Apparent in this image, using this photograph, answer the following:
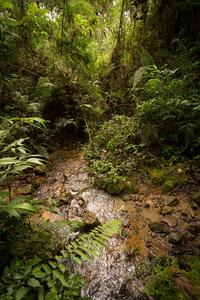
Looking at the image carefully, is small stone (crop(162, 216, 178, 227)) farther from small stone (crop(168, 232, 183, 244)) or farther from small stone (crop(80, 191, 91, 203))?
small stone (crop(80, 191, 91, 203))

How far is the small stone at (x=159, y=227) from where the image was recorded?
2302 millimetres

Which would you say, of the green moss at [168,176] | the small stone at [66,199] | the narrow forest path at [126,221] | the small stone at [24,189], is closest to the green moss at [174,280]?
the narrow forest path at [126,221]

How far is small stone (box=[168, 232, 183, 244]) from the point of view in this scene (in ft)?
7.07

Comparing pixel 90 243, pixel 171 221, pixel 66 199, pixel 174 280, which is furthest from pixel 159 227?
pixel 66 199

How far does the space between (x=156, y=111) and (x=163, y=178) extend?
1121 millimetres

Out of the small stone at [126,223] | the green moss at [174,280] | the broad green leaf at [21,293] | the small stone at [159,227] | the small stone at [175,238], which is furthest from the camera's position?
the small stone at [126,223]

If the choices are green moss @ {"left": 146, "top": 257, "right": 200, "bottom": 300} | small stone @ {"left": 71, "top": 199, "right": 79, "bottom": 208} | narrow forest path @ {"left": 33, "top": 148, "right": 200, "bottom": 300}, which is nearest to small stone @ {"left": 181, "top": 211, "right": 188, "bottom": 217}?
narrow forest path @ {"left": 33, "top": 148, "right": 200, "bottom": 300}

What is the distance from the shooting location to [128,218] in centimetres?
251

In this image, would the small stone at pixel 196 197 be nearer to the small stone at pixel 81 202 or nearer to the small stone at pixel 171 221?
the small stone at pixel 171 221

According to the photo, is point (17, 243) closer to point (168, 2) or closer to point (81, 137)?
point (81, 137)

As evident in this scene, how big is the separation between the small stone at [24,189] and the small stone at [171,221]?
1.68 meters

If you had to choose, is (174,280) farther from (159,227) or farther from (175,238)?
(159,227)

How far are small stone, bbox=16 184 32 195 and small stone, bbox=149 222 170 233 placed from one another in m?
1.56

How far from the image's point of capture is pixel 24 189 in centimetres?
297
